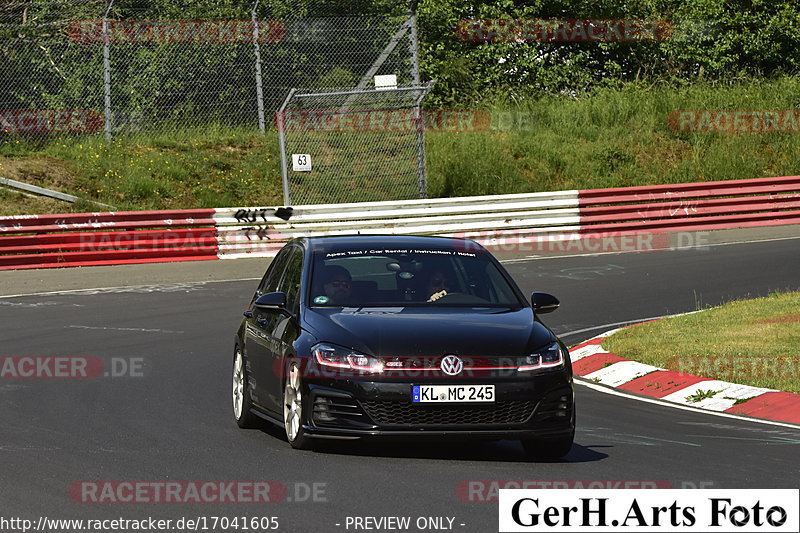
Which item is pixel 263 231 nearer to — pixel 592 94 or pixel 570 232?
pixel 570 232

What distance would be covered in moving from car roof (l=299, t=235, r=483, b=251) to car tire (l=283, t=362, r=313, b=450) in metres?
1.42

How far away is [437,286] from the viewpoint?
10.0 meters

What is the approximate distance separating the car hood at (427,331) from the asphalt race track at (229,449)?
71cm

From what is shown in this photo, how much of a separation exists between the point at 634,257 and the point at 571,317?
23.5 ft

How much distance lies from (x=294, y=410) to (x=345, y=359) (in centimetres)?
61

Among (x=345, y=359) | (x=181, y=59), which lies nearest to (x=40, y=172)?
(x=181, y=59)

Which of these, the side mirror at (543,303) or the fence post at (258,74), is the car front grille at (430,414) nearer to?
the side mirror at (543,303)

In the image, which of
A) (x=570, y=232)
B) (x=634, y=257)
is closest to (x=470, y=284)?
(x=634, y=257)

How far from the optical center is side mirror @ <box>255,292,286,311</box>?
9773mm

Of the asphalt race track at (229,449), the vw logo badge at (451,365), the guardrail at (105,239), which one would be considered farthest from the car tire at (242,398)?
the guardrail at (105,239)

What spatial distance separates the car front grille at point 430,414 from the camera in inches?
345

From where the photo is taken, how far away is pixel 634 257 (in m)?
25.1

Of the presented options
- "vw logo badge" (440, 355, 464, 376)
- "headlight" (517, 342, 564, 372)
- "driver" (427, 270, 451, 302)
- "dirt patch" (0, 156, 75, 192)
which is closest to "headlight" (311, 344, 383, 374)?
"vw logo badge" (440, 355, 464, 376)

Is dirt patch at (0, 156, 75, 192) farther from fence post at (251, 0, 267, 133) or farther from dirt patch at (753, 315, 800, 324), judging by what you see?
dirt patch at (753, 315, 800, 324)
